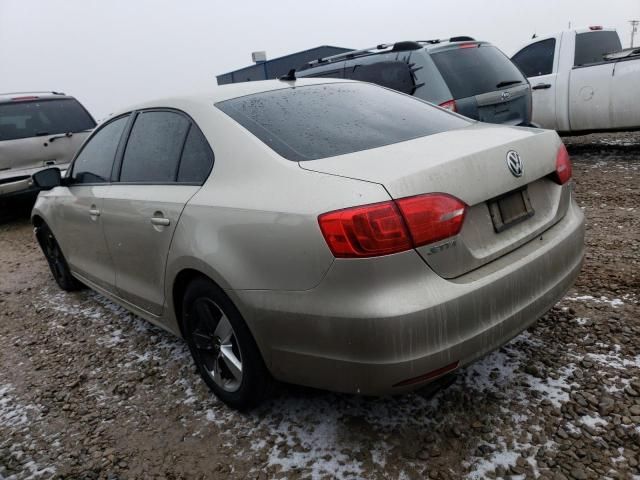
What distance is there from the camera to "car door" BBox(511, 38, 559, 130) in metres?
7.07

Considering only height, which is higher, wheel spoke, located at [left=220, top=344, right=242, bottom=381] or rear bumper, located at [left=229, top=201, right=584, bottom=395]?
rear bumper, located at [left=229, top=201, right=584, bottom=395]

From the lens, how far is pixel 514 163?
83.0 inches

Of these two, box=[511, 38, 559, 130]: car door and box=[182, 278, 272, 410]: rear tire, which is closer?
box=[182, 278, 272, 410]: rear tire

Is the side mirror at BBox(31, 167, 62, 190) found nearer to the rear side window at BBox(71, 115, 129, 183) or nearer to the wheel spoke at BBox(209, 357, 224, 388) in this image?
the rear side window at BBox(71, 115, 129, 183)

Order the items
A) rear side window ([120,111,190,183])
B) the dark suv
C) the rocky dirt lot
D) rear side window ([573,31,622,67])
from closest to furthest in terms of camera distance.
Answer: the rocky dirt lot, rear side window ([120,111,190,183]), the dark suv, rear side window ([573,31,622,67])

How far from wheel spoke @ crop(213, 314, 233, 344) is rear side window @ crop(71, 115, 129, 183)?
4.74 feet

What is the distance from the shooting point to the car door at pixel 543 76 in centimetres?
707

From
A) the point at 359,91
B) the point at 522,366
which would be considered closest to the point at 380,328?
the point at 522,366

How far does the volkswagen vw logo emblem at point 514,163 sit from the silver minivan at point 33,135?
22.5 feet

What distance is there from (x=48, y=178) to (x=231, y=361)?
2.25 metres

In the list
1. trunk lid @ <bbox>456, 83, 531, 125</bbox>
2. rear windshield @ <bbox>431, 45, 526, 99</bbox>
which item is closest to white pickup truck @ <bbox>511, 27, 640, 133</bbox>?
trunk lid @ <bbox>456, 83, 531, 125</bbox>

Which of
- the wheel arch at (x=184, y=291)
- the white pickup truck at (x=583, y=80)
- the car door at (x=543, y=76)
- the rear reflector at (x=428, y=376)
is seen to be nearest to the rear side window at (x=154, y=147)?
the wheel arch at (x=184, y=291)

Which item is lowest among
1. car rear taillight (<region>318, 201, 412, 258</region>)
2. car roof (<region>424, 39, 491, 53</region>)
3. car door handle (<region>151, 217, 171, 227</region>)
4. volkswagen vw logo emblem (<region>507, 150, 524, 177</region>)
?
car door handle (<region>151, 217, 171, 227</region>)

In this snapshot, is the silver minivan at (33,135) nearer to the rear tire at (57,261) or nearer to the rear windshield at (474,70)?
the rear tire at (57,261)
